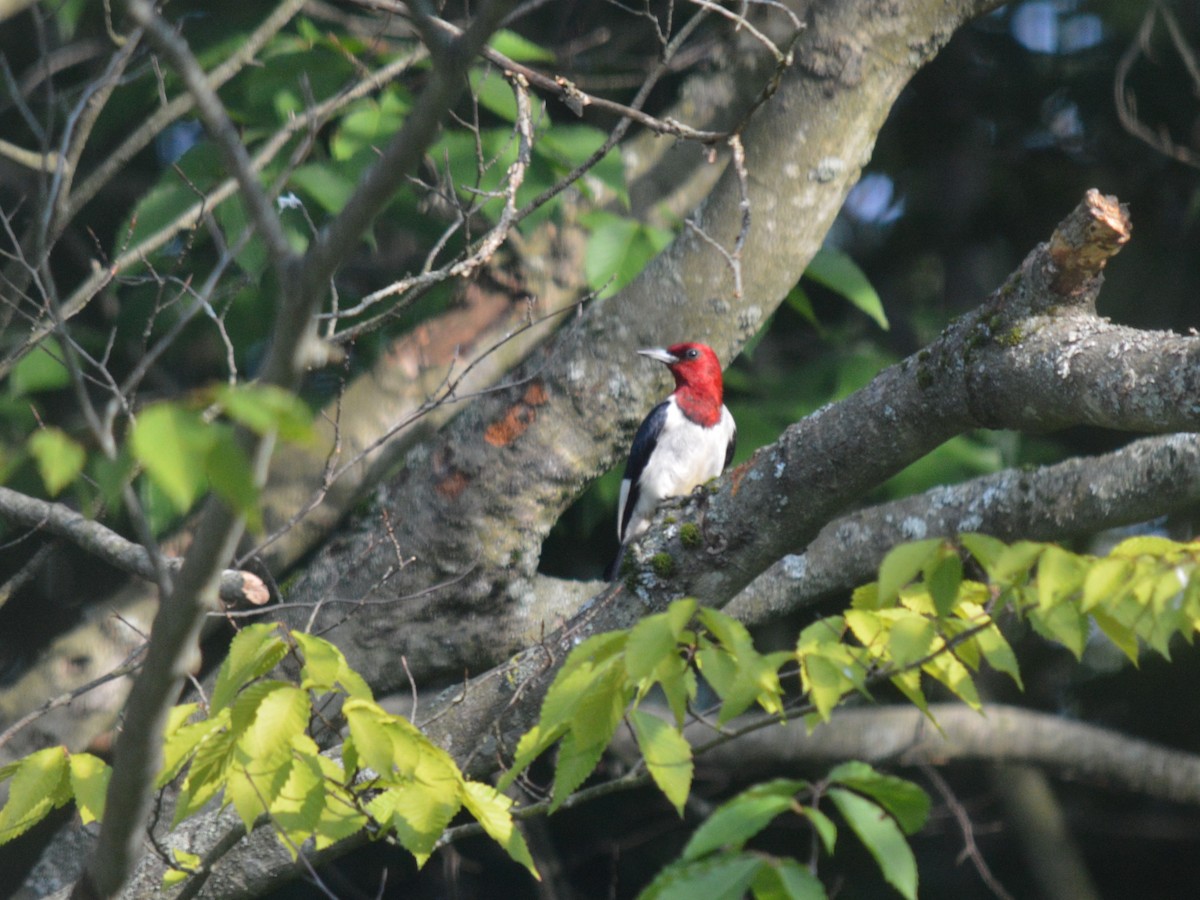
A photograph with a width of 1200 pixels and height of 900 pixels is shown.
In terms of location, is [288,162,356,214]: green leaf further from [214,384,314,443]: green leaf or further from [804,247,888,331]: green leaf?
[214,384,314,443]: green leaf

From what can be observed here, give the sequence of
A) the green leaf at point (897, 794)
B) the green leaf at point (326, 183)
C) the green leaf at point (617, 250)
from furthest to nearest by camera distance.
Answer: the green leaf at point (617, 250), the green leaf at point (326, 183), the green leaf at point (897, 794)

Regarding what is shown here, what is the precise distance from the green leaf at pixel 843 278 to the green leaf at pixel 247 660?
2470 mm

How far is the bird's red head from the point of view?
4.00 meters

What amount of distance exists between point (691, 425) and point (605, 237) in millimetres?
1715

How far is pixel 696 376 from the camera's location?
4602mm

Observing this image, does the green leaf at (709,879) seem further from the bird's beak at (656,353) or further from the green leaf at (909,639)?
the bird's beak at (656,353)

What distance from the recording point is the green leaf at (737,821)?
155cm

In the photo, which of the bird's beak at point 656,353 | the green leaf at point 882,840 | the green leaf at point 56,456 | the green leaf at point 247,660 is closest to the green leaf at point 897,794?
the green leaf at point 882,840

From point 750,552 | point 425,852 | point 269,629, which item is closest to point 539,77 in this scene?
point 750,552

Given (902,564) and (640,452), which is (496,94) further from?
(902,564)

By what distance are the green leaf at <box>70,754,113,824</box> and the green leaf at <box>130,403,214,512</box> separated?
3.93 feet

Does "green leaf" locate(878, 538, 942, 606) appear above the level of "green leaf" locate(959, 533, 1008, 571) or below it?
above

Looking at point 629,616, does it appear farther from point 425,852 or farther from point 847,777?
point 847,777

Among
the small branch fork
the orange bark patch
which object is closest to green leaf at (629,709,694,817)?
the orange bark patch
